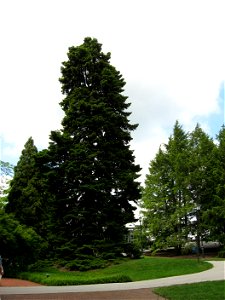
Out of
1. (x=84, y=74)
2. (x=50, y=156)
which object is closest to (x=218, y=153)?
(x=84, y=74)

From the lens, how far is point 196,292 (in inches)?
544

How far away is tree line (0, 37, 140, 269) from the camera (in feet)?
97.4

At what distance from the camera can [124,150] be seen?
111 ft

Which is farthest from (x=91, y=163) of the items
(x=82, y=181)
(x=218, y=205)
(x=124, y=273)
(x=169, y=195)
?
(x=169, y=195)

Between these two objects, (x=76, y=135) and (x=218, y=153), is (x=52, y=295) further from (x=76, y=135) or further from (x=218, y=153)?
(x=218, y=153)

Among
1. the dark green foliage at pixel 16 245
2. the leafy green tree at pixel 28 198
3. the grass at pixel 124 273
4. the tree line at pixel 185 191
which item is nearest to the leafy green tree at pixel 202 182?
the tree line at pixel 185 191

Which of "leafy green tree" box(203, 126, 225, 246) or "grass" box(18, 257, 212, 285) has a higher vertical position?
"leafy green tree" box(203, 126, 225, 246)

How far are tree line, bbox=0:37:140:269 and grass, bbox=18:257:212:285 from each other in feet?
6.98

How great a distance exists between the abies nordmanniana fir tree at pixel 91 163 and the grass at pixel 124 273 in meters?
3.18

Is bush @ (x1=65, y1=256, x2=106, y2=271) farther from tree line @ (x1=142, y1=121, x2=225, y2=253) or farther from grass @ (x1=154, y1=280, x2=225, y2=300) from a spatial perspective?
tree line @ (x1=142, y1=121, x2=225, y2=253)

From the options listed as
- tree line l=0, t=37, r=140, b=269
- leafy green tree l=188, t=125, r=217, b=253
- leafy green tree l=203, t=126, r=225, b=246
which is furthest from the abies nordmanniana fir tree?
leafy green tree l=188, t=125, r=217, b=253

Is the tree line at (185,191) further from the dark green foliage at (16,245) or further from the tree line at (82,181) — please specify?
the dark green foliage at (16,245)

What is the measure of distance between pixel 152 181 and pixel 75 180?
20.8m

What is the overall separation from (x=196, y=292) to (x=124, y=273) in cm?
1120
